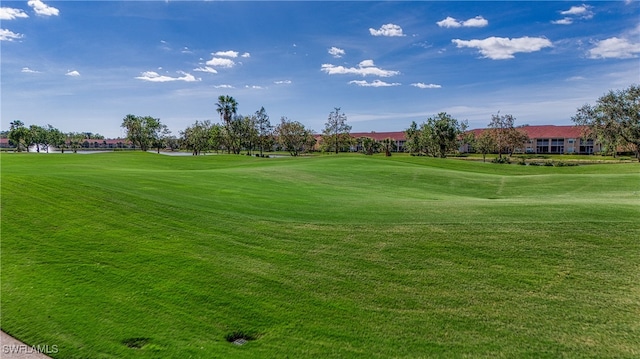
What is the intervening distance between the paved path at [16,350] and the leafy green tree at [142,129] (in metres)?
106

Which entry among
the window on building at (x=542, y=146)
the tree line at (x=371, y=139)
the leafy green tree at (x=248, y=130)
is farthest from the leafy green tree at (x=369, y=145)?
the window on building at (x=542, y=146)

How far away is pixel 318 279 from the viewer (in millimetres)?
6555

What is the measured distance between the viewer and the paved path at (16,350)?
4.58 meters

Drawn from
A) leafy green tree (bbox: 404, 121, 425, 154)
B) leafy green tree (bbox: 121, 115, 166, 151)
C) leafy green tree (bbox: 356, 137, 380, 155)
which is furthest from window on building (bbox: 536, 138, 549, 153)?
leafy green tree (bbox: 121, 115, 166, 151)

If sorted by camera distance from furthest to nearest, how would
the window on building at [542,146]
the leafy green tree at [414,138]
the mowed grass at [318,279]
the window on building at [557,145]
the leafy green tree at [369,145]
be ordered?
the window on building at [542,146]
the window on building at [557,145]
the leafy green tree at [369,145]
the leafy green tree at [414,138]
the mowed grass at [318,279]

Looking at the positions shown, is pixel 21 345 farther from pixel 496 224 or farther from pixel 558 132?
pixel 558 132

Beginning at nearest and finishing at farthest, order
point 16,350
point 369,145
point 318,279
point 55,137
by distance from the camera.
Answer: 1. point 16,350
2. point 318,279
3. point 369,145
4. point 55,137

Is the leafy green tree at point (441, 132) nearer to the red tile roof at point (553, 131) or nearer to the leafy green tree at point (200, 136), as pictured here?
the red tile roof at point (553, 131)

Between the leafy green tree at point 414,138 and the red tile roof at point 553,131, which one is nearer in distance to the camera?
the leafy green tree at point 414,138

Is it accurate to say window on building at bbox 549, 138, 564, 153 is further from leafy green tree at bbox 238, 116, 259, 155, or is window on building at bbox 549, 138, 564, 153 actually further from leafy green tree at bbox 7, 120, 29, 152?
leafy green tree at bbox 7, 120, 29, 152

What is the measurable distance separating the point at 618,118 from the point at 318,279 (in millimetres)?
69339

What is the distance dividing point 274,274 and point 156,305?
1.95 m

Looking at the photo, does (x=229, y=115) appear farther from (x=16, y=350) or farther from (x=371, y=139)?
(x=16, y=350)

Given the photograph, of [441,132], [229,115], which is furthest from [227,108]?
[441,132]
